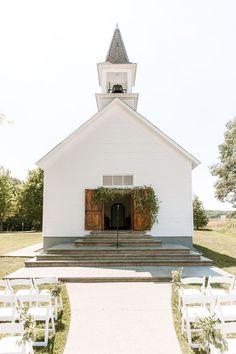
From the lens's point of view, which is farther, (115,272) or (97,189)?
(97,189)

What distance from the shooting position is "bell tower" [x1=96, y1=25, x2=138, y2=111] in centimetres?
2012

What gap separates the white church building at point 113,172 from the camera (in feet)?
51.8

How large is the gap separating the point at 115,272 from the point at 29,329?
6.90 meters

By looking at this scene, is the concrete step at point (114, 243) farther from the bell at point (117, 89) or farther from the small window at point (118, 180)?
the bell at point (117, 89)

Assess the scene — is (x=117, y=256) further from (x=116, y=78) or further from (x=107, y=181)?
(x=116, y=78)

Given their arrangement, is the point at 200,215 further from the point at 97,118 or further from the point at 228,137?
the point at 97,118

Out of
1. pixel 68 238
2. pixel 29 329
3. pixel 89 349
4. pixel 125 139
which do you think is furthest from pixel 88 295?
pixel 125 139

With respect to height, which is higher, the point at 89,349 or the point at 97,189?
the point at 97,189

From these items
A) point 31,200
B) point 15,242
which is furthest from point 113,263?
point 31,200

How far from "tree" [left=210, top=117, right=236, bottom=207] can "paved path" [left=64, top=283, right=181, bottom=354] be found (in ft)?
98.1

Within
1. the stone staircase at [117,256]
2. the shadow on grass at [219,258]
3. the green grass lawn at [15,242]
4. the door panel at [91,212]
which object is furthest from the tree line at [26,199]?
the stone staircase at [117,256]

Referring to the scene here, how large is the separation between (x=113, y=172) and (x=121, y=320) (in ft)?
33.5

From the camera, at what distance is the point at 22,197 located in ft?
133

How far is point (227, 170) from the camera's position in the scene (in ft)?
123
